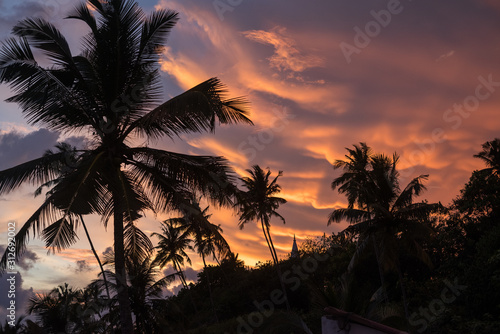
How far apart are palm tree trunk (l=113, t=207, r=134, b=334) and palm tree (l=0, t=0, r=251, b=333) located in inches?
0.9

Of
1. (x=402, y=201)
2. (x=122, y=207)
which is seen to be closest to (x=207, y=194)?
(x=122, y=207)

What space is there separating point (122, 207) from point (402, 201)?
18.5m

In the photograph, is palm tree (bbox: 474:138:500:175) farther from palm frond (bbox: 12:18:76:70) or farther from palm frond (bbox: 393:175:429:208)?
palm frond (bbox: 12:18:76:70)

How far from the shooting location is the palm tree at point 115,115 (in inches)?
400

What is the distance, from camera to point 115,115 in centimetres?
1115

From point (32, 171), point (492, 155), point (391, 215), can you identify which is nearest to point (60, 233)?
point (32, 171)

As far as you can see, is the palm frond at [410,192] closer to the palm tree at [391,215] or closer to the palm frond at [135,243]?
the palm tree at [391,215]

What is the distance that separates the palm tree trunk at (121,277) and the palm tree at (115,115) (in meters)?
0.02

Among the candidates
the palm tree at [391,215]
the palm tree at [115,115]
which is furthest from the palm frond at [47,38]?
the palm tree at [391,215]

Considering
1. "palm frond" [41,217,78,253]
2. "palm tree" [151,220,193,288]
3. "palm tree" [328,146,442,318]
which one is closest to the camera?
"palm frond" [41,217,78,253]

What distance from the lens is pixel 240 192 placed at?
10.9m

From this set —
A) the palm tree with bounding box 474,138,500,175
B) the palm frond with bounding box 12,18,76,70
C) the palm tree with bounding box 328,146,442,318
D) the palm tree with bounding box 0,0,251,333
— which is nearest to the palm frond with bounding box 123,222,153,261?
the palm tree with bounding box 0,0,251,333

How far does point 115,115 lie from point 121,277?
387cm

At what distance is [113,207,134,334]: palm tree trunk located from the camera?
1073 centimetres
